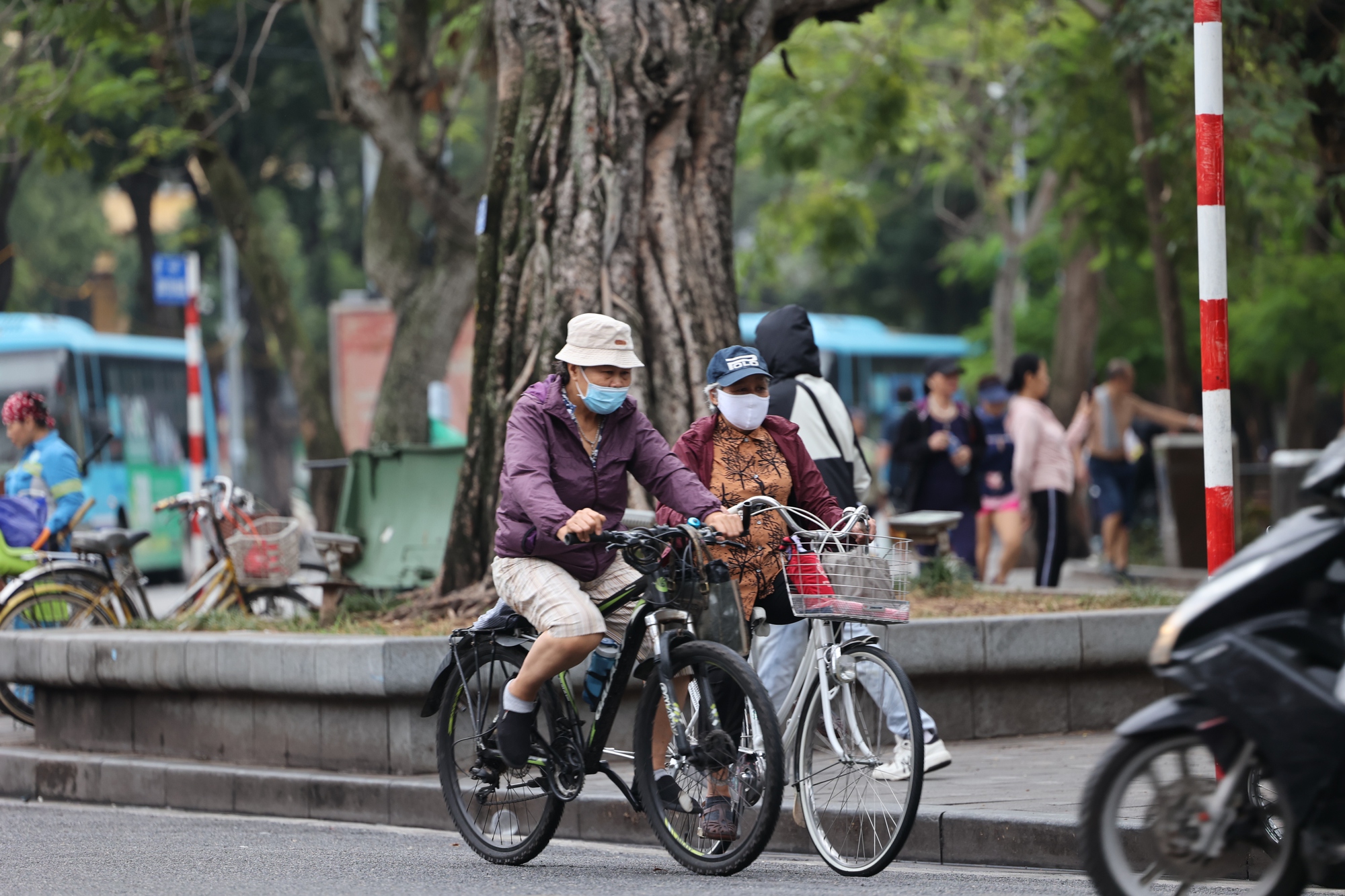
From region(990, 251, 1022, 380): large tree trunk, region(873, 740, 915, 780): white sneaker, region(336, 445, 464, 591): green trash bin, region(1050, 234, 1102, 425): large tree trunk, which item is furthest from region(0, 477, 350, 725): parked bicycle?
region(990, 251, 1022, 380): large tree trunk

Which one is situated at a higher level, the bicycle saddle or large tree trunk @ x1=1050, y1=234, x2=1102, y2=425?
large tree trunk @ x1=1050, y1=234, x2=1102, y2=425

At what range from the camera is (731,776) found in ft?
17.6

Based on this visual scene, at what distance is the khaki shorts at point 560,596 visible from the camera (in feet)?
18.4

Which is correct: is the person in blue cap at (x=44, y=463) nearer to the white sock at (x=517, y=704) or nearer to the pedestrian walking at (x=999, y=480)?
the white sock at (x=517, y=704)

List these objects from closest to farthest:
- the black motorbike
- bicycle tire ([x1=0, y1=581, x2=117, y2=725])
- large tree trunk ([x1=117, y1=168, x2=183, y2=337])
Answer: the black motorbike < bicycle tire ([x1=0, y1=581, x2=117, y2=725]) < large tree trunk ([x1=117, y1=168, x2=183, y2=337])

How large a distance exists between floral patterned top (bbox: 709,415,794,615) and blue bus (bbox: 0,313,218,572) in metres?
15.4

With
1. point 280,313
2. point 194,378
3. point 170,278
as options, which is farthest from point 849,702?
point 170,278

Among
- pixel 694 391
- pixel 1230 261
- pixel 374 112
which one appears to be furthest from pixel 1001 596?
pixel 1230 261

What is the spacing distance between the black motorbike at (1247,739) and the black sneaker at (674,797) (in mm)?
1690

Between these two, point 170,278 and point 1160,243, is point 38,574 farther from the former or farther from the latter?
point 1160,243

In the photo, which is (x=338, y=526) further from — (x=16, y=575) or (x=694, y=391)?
(x=694, y=391)

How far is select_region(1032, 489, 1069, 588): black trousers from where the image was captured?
11.9 meters

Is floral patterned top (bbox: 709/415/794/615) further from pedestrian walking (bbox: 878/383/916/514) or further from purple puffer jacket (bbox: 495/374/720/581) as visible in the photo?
pedestrian walking (bbox: 878/383/916/514)

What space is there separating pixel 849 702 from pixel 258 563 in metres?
4.93
